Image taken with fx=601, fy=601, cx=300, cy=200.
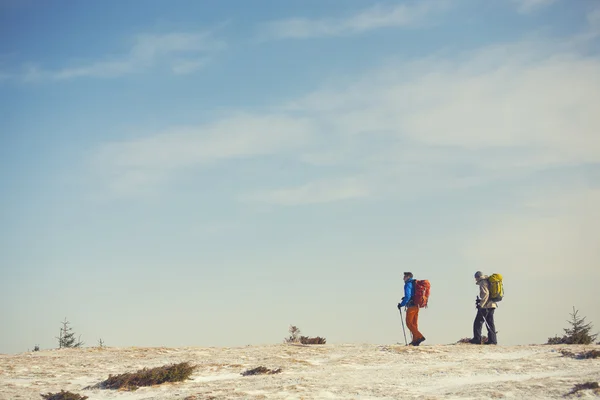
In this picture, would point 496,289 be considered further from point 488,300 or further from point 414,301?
point 414,301

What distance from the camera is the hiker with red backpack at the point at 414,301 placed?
2073 cm

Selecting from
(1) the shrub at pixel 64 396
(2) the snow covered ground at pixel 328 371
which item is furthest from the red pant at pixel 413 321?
(1) the shrub at pixel 64 396

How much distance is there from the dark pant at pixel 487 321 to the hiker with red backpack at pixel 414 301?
1927mm

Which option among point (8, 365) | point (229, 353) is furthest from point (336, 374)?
point (8, 365)

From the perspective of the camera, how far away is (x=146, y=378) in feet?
53.0

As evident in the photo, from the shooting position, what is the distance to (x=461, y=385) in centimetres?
1420

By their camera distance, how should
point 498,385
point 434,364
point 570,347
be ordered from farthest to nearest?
point 570,347, point 434,364, point 498,385

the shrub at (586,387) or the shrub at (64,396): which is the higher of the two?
the shrub at (586,387)

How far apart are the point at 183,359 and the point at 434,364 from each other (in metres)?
8.04

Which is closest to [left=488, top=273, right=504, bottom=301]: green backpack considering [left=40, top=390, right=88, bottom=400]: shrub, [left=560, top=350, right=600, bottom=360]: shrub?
[left=560, top=350, right=600, bottom=360]: shrub

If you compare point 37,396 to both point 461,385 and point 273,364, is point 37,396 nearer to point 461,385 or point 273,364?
point 273,364

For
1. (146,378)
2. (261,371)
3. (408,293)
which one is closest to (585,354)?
(408,293)

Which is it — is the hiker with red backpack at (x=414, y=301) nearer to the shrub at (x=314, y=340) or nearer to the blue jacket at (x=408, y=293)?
the blue jacket at (x=408, y=293)

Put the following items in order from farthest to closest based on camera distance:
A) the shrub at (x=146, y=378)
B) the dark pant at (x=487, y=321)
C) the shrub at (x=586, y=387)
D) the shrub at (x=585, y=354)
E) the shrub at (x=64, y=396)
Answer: the dark pant at (x=487, y=321) < the shrub at (x=585, y=354) < the shrub at (x=146, y=378) < the shrub at (x=64, y=396) < the shrub at (x=586, y=387)
